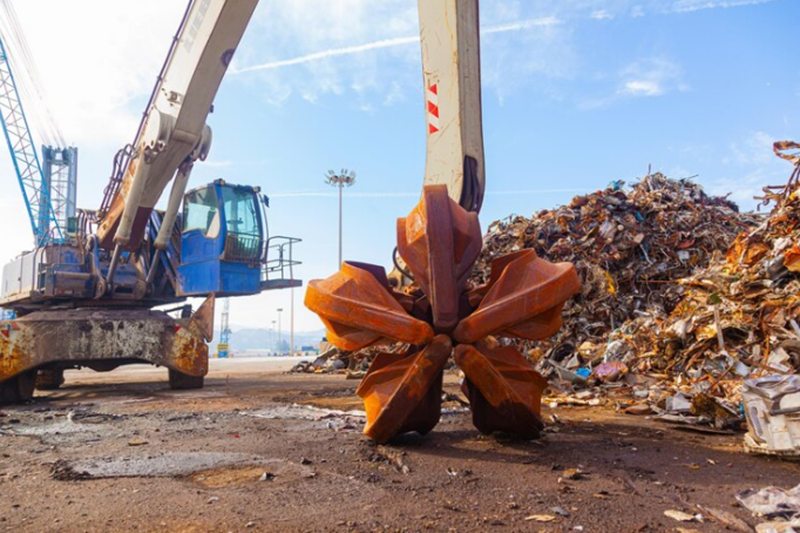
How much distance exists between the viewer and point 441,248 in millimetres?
3441

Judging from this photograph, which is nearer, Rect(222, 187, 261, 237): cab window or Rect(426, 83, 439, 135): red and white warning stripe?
Rect(426, 83, 439, 135): red and white warning stripe

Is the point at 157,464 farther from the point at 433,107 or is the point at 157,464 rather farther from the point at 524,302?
the point at 433,107

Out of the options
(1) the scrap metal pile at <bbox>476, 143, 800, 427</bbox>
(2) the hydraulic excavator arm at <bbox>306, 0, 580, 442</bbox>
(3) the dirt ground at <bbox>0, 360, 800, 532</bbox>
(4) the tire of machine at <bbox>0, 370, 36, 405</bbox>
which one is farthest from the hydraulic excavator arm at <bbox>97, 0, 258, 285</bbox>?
(1) the scrap metal pile at <bbox>476, 143, 800, 427</bbox>

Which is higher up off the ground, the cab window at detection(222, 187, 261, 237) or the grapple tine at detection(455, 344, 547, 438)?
the cab window at detection(222, 187, 261, 237)

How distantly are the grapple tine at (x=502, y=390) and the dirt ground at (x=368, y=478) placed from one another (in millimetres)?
134

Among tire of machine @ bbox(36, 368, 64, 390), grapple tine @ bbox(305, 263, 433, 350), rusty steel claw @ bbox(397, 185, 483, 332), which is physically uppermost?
rusty steel claw @ bbox(397, 185, 483, 332)

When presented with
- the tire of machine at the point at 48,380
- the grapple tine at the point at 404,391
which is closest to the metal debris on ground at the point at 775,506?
the grapple tine at the point at 404,391

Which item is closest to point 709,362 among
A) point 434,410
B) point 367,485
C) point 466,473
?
point 434,410

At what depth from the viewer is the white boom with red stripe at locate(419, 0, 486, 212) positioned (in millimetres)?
4105

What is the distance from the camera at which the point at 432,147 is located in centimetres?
430

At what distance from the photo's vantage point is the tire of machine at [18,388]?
24.2ft

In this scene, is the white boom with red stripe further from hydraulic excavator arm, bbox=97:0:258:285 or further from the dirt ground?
hydraulic excavator arm, bbox=97:0:258:285

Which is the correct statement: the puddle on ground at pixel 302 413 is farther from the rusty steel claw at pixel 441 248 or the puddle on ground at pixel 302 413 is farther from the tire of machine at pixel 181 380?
the tire of machine at pixel 181 380

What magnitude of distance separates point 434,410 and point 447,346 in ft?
2.31
